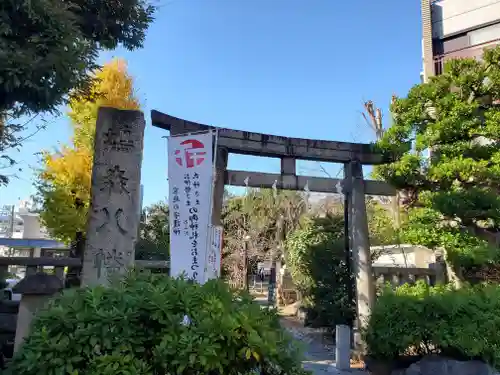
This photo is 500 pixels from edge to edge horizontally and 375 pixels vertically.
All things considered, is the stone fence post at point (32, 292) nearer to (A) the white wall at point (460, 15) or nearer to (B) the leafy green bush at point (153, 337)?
(B) the leafy green bush at point (153, 337)

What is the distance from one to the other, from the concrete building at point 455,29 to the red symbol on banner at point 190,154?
527 inches

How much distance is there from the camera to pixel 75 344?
2498 mm

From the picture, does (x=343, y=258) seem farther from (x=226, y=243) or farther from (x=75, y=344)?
(x=226, y=243)

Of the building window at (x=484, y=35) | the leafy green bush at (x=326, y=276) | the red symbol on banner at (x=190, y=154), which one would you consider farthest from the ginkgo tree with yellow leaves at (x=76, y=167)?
the building window at (x=484, y=35)

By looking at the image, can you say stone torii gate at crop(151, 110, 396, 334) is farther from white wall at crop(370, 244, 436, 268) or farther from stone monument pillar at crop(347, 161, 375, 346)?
white wall at crop(370, 244, 436, 268)

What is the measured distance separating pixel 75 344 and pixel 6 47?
3.62 m

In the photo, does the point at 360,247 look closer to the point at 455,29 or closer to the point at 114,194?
the point at 114,194

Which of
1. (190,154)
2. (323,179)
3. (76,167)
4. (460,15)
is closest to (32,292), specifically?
(190,154)

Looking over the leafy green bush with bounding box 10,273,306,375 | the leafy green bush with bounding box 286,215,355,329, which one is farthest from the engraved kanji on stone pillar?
the leafy green bush with bounding box 286,215,355,329

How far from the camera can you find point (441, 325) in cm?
600

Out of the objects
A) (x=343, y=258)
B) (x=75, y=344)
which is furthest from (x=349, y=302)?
(x=75, y=344)

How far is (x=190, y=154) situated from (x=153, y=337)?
4444mm

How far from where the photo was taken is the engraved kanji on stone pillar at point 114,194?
5617 mm

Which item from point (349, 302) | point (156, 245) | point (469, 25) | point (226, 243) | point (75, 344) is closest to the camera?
point (75, 344)
